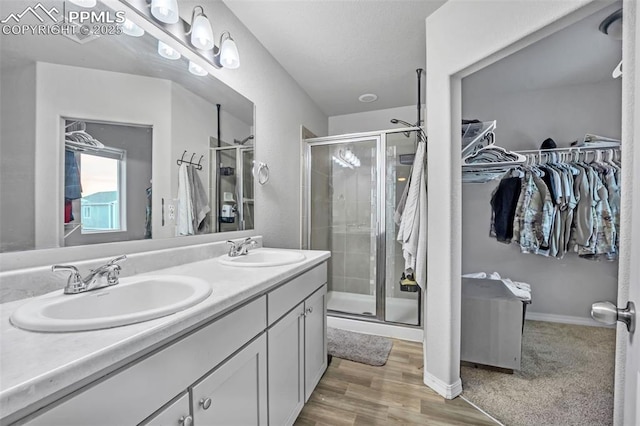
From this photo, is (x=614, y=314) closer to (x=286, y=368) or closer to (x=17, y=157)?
(x=286, y=368)

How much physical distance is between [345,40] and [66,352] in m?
2.30

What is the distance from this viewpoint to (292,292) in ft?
4.36

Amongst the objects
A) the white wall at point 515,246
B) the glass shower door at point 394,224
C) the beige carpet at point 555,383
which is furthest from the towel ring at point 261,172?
the beige carpet at point 555,383

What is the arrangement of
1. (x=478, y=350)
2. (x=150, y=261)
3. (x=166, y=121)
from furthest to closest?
(x=478, y=350), (x=166, y=121), (x=150, y=261)

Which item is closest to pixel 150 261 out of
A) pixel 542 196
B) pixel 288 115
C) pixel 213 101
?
pixel 213 101

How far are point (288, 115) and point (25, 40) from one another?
5.93ft

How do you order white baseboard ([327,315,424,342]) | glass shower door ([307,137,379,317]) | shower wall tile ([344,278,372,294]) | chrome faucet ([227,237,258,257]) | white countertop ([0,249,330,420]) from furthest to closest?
shower wall tile ([344,278,372,294])
glass shower door ([307,137,379,317])
white baseboard ([327,315,424,342])
chrome faucet ([227,237,258,257])
white countertop ([0,249,330,420])

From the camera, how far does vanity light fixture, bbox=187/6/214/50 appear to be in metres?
1.40

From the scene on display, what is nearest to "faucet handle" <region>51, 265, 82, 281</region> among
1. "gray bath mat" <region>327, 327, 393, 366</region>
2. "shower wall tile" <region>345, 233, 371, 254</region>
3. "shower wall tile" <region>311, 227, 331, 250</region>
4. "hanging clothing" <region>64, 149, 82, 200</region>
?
"hanging clothing" <region>64, 149, 82, 200</region>

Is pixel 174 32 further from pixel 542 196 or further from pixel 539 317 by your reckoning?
pixel 539 317

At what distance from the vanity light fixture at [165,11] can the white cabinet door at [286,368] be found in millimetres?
1528

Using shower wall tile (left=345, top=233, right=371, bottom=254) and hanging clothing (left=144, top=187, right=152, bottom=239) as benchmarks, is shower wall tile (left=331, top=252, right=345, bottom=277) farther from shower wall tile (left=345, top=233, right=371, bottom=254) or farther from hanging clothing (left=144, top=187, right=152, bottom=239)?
hanging clothing (left=144, top=187, right=152, bottom=239)

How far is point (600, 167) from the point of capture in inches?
75.9

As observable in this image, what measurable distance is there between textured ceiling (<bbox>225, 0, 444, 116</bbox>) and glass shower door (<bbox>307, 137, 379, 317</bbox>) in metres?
0.60
